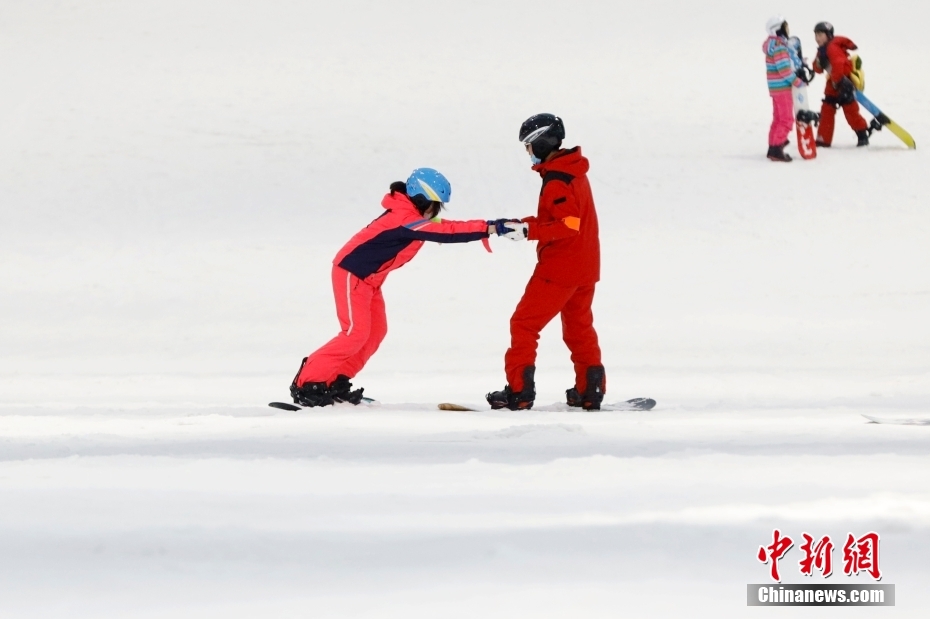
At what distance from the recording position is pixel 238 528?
3375mm

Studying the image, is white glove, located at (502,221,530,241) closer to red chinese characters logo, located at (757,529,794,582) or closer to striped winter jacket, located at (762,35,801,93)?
red chinese characters logo, located at (757,529,794,582)

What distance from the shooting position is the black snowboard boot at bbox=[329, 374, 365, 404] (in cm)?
605

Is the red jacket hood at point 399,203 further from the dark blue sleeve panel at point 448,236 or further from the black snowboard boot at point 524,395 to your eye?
the black snowboard boot at point 524,395

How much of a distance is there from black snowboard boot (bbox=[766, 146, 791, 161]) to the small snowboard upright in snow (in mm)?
195

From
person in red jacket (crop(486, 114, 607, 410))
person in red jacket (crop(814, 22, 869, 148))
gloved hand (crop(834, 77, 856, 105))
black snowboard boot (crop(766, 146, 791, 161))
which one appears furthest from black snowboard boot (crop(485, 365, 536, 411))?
gloved hand (crop(834, 77, 856, 105))

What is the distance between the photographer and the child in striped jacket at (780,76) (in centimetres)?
1343

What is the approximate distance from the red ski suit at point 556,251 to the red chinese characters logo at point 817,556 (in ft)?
8.15

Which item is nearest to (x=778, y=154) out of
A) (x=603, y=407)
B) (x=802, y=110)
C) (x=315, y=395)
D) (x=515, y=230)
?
(x=802, y=110)

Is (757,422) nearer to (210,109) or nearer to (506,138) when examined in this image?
(506,138)

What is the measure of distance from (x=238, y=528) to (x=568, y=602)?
983 millimetres

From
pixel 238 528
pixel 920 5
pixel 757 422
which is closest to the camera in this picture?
pixel 238 528

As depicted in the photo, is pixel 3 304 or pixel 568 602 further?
pixel 3 304

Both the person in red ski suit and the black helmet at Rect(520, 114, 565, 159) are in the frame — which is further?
the person in red ski suit

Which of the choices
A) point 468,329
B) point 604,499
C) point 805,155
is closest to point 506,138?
point 805,155
